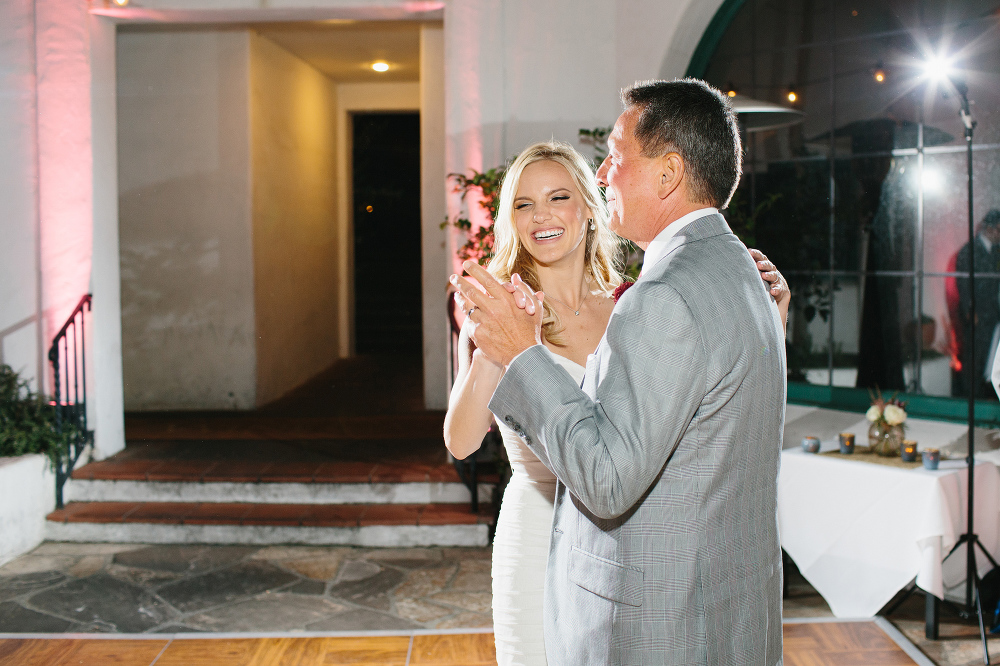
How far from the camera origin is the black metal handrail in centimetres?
475

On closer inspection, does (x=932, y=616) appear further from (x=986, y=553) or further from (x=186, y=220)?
(x=186, y=220)

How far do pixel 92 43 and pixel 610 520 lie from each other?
5.23m

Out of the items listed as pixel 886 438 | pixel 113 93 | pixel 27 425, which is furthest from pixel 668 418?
pixel 113 93

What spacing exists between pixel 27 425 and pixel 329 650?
2774 mm

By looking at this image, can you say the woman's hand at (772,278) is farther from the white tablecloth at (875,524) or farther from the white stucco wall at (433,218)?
the white stucco wall at (433,218)

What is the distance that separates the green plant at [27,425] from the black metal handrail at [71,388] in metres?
0.03

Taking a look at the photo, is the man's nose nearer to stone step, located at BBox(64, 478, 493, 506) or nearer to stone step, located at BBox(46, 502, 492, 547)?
stone step, located at BBox(46, 502, 492, 547)

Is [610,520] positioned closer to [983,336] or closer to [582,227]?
[582,227]

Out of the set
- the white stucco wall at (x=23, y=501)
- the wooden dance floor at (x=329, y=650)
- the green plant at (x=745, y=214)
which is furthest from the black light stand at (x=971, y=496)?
the white stucco wall at (x=23, y=501)

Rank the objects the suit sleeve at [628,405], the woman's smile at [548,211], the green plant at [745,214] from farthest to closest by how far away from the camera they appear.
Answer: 1. the green plant at [745,214]
2. the woman's smile at [548,211]
3. the suit sleeve at [628,405]

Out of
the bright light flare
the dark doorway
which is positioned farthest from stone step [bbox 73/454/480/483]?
the dark doorway

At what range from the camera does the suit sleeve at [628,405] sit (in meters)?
1.02

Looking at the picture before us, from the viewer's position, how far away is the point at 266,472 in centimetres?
492

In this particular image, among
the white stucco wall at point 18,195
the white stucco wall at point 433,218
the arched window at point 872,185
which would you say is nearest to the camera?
the arched window at point 872,185
